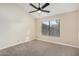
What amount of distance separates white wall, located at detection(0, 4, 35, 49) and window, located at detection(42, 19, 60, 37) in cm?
97

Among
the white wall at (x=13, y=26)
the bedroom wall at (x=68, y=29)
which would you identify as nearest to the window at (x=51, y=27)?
the bedroom wall at (x=68, y=29)

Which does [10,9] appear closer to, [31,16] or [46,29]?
[31,16]

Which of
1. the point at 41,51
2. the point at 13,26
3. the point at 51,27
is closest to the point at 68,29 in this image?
the point at 51,27

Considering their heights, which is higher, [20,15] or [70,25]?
[20,15]

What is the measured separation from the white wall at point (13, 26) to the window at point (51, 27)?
97cm

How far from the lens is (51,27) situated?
5.81 metres

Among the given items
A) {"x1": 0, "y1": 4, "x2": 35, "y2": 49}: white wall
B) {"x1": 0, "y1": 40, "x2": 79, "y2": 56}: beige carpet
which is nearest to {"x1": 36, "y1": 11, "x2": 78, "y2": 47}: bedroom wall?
{"x1": 0, "y1": 40, "x2": 79, "y2": 56}: beige carpet

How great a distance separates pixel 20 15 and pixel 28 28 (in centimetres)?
117

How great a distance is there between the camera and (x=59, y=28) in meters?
5.25

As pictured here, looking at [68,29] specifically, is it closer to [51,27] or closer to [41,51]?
[51,27]

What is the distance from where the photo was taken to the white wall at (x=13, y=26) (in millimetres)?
4120

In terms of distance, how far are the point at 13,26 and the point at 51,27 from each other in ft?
8.26

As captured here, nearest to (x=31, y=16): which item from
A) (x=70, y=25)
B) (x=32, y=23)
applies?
(x=32, y=23)

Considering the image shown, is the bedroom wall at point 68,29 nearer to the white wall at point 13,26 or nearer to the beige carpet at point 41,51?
the beige carpet at point 41,51
